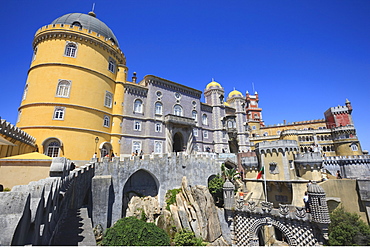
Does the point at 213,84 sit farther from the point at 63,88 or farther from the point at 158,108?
the point at 63,88

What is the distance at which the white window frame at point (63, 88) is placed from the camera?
70.7 feet

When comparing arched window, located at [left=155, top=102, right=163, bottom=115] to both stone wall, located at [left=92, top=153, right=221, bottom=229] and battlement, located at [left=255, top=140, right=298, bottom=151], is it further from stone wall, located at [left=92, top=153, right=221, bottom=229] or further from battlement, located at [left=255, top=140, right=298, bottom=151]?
battlement, located at [left=255, top=140, right=298, bottom=151]

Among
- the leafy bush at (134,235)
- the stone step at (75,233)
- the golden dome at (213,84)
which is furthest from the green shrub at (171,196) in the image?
the golden dome at (213,84)

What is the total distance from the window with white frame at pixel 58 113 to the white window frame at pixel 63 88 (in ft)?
5.14

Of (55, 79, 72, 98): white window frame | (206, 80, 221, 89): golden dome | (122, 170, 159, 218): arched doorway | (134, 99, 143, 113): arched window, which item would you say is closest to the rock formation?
(122, 170, 159, 218): arched doorway

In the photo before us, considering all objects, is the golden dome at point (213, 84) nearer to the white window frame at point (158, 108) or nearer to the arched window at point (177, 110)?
the arched window at point (177, 110)

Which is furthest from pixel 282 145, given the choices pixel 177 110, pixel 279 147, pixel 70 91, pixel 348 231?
pixel 70 91

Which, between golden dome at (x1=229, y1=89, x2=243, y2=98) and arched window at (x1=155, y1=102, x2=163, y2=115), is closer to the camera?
arched window at (x1=155, y1=102, x2=163, y2=115)

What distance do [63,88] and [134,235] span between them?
751 inches

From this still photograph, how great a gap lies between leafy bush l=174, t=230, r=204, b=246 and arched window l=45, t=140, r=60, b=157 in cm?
1606

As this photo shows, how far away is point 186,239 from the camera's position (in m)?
→ 17.2

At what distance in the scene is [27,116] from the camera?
20.7m

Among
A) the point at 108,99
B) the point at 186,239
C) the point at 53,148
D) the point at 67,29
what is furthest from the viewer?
the point at 108,99

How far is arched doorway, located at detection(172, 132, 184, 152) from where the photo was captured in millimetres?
→ 31406
